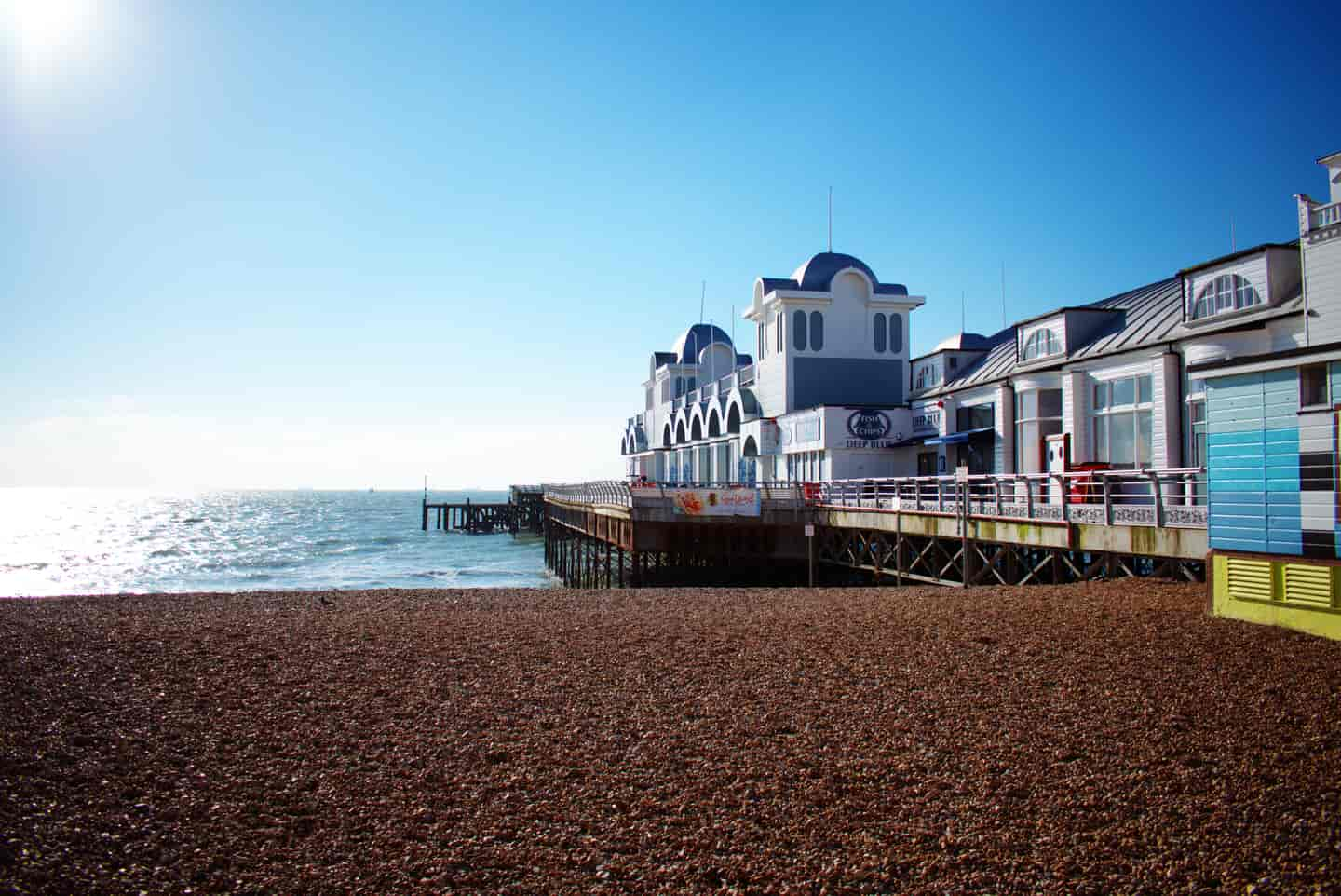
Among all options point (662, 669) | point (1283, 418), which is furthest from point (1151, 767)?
point (1283, 418)

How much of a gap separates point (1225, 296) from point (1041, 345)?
21.2 ft

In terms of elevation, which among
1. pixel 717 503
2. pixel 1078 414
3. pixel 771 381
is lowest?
pixel 717 503

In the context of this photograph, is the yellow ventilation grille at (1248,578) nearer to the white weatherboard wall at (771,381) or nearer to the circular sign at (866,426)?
the circular sign at (866,426)

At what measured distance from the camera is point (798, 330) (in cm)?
3722

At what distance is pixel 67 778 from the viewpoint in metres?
6.34

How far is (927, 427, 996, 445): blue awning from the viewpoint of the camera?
90.4 feet

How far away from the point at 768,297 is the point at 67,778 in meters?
33.8

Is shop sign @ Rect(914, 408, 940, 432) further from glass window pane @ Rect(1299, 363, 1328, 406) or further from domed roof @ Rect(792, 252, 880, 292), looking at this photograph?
glass window pane @ Rect(1299, 363, 1328, 406)

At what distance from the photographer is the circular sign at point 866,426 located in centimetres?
3200

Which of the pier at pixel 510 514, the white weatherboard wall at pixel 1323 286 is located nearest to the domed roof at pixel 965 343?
the white weatherboard wall at pixel 1323 286

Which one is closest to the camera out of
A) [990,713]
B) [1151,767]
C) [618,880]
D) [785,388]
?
[618,880]

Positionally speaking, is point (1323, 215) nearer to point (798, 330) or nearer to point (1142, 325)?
point (1142, 325)

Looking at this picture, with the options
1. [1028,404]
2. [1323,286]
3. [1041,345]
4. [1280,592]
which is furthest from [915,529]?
[1280,592]

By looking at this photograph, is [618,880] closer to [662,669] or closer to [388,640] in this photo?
[662,669]
